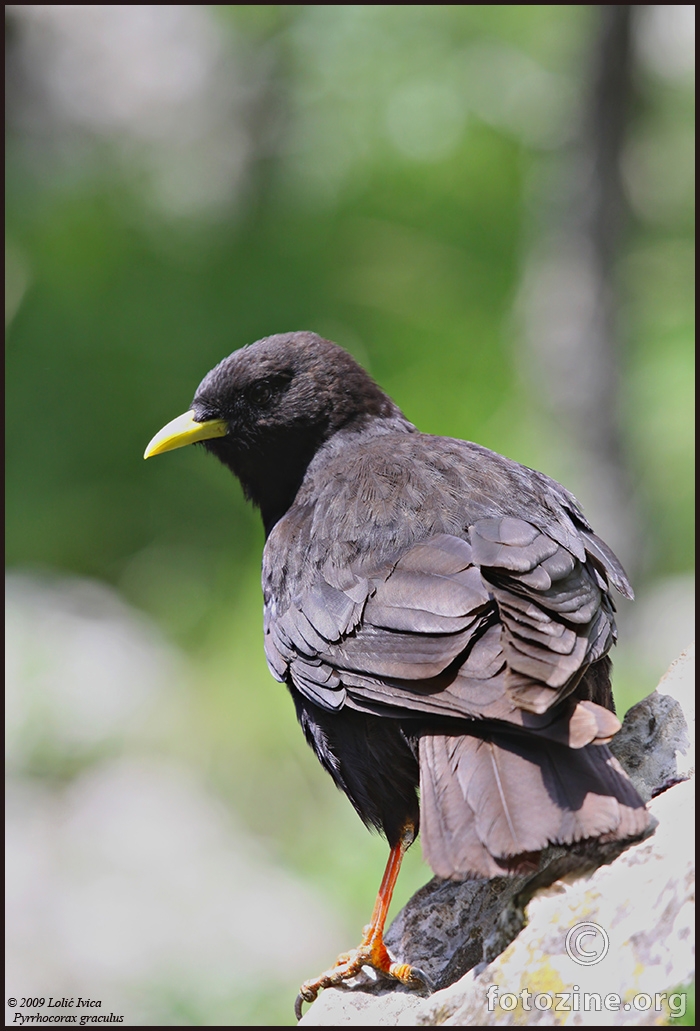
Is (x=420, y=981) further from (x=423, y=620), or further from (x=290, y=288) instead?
(x=290, y=288)

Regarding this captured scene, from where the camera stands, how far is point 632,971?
8.06 ft

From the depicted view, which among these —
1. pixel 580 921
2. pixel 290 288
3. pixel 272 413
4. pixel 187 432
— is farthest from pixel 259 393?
pixel 290 288

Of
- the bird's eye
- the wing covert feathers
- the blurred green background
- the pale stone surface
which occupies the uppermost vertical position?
the blurred green background

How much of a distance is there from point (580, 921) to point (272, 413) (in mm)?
2393

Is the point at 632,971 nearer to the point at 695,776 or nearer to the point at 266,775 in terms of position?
the point at 695,776

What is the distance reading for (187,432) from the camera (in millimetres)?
4316

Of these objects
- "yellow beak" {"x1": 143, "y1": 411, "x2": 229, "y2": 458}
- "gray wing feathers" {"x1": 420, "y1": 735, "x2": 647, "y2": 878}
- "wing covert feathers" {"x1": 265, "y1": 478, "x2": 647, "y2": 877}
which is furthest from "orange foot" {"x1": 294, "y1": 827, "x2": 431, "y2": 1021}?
"yellow beak" {"x1": 143, "y1": 411, "x2": 229, "y2": 458}

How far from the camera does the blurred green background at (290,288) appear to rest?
8398 mm

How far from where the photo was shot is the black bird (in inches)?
101

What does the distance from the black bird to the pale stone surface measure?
139mm

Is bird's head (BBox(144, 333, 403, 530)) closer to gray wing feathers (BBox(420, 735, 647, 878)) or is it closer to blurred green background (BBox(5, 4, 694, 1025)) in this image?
gray wing feathers (BBox(420, 735, 647, 878))

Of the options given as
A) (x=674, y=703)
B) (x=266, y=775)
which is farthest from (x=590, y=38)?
(x=674, y=703)

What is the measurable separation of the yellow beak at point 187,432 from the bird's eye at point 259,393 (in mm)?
154

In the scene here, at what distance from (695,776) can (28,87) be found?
13993 millimetres
